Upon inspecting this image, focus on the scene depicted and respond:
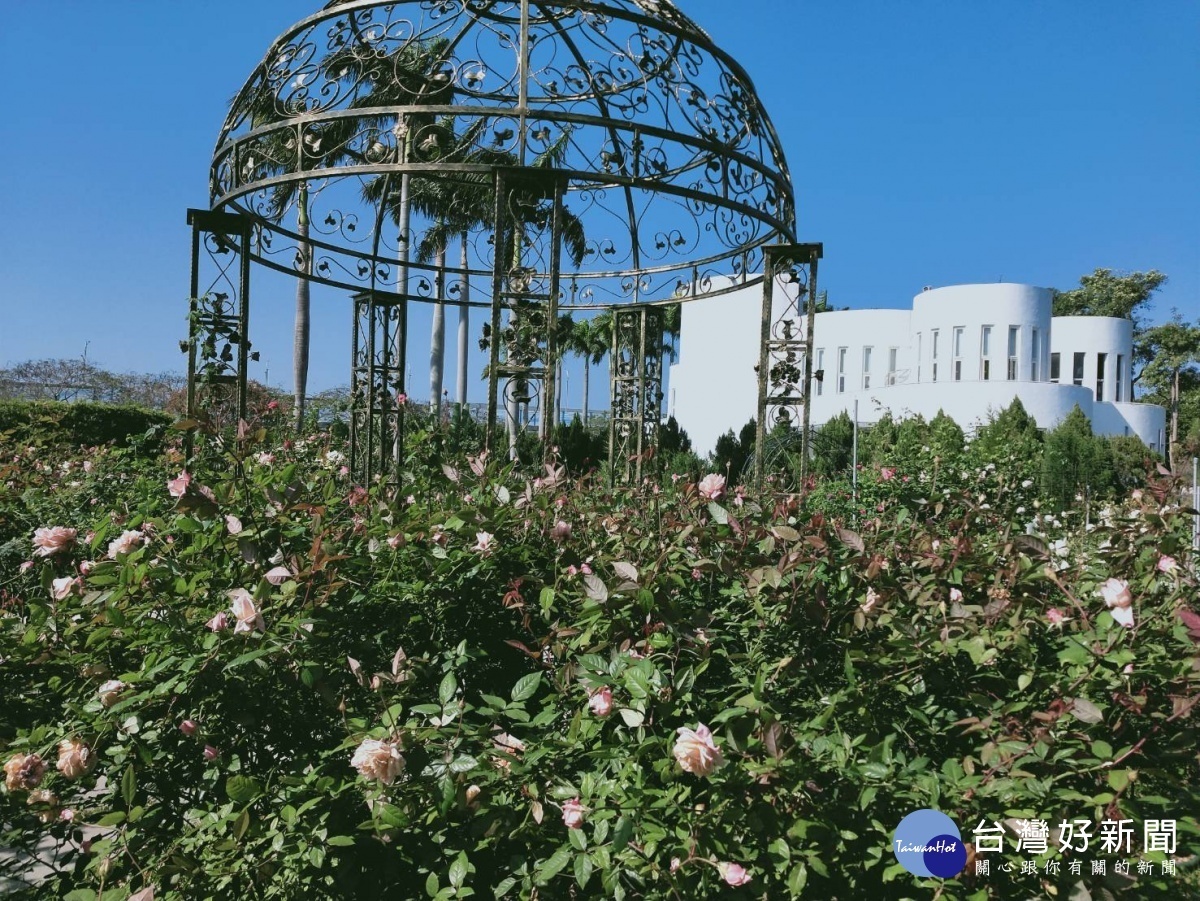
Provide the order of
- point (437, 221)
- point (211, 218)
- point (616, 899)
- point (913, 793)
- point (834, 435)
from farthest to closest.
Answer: point (437, 221) → point (834, 435) → point (211, 218) → point (913, 793) → point (616, 899)

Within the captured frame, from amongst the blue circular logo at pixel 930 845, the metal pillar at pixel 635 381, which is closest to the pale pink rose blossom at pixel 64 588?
the blue circular logo at pixel 930 845

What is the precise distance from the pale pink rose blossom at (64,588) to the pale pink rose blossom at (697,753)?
1.65 m

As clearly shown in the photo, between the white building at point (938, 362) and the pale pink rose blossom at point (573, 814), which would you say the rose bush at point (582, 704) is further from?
the white building at point (938, 362)

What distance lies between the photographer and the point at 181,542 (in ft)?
8.80

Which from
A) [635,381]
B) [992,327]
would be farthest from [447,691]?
[992,327]

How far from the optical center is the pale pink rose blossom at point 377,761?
1.57m

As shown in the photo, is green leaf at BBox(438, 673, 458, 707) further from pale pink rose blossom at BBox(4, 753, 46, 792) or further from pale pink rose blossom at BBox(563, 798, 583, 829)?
pale pink rose blossom at BBox(4, 753, 46, 792)

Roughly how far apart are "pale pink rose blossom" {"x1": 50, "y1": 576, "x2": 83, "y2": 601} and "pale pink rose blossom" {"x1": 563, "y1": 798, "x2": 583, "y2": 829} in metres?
1.45

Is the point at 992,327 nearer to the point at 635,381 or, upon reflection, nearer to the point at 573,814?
the point at 635,381

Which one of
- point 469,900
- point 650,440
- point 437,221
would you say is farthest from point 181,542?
point 437,221

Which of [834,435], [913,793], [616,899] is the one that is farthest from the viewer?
[834,435]

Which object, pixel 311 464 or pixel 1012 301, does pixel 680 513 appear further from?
pixel 1012 301

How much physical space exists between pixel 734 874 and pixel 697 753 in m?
0.22

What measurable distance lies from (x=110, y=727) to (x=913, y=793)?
1673 millimetres
